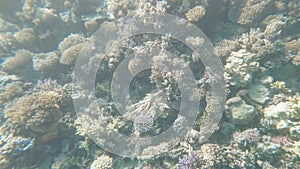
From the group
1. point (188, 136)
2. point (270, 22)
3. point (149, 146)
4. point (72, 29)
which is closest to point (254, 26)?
point (270, 22)

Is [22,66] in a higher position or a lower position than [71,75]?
higher

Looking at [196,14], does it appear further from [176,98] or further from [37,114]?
[37,114]

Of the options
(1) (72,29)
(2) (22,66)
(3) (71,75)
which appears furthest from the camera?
(1) (72,29)

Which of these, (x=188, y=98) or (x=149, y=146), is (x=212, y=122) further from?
(x=149, y=146)

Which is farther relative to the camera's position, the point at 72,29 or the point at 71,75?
the point at 72,29

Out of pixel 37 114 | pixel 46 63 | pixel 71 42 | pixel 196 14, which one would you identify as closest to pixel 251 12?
pixel 196 14

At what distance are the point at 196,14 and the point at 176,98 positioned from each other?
185 cm

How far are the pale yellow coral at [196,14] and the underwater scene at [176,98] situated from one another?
26 millimetres

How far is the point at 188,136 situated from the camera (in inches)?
141

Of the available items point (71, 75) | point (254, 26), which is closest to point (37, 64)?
point (71, 75)

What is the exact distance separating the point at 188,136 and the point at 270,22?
316 cm

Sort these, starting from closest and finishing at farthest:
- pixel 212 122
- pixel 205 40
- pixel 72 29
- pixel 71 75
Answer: pixel 212 122
pixel 205 40
pixel 71 75
pixel 72 29

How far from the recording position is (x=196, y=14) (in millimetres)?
3891

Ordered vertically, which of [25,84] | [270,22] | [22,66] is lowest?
[25,84]
